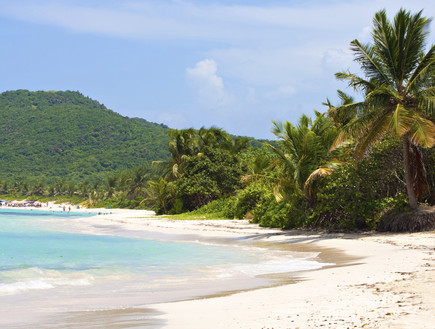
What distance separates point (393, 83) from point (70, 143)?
453ft

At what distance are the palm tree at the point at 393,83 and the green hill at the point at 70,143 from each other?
10879 cm

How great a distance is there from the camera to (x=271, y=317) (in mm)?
5168

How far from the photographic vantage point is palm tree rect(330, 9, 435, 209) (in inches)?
595

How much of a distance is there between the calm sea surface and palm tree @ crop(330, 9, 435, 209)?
5.39 meters

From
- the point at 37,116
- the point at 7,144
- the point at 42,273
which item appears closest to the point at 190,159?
the point at 42,273

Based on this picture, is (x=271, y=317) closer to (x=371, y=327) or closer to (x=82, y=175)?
(x=371, y=327)

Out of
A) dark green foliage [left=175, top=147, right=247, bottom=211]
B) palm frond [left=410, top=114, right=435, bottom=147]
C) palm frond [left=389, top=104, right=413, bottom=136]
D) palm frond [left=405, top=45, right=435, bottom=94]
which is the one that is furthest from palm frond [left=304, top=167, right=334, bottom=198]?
dark green foliage [left=175, top=147, right=247, bottom=211]

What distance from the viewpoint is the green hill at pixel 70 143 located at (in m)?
127

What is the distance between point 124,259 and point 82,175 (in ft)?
373

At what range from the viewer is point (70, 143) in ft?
472

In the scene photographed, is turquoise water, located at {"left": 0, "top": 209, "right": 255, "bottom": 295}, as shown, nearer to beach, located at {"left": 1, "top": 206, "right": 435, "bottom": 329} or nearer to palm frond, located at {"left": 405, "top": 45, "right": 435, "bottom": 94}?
beach, located at {"left": 1, "top": 206, "right": 435, "bottom": 329}

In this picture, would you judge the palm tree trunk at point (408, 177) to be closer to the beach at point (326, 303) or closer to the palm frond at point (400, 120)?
the palm frond at point (400, 120)

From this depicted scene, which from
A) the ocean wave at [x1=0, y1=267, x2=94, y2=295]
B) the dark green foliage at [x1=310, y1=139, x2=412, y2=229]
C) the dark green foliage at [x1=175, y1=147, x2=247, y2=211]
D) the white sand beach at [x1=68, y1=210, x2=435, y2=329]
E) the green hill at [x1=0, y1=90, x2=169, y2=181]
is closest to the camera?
the white sand beach at [x1=68, y1=210, x2=435, y2=329]

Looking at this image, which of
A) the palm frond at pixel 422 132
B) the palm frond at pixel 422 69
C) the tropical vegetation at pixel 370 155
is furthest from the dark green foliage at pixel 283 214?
the palm frond at pixel 422 69
